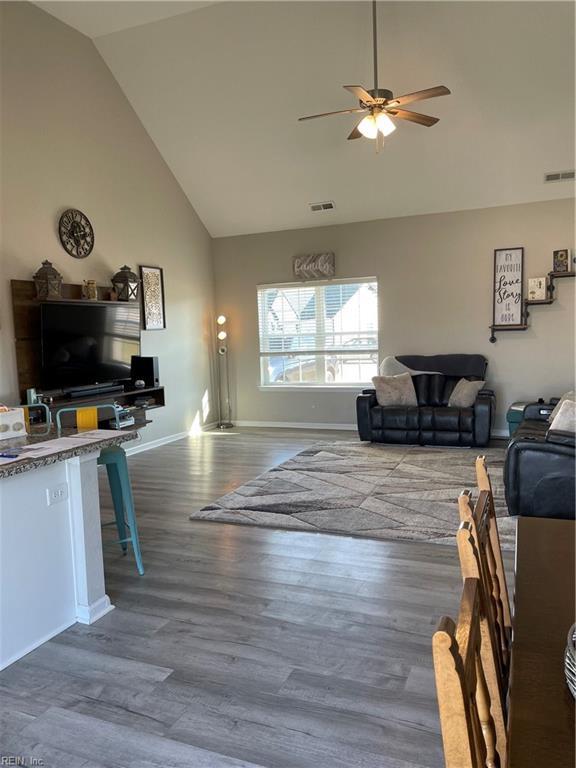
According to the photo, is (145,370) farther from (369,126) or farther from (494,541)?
(494,541)

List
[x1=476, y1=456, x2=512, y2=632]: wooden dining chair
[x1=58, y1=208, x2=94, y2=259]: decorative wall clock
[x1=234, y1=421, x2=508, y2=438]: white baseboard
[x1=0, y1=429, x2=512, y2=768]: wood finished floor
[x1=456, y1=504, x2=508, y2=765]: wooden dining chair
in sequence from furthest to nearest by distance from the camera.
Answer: [x1=234, y1=421, x2=508, y2=438]: white baseboard
[x1=58, y1=208, x2=94, y2=259]: decorative wall clock
[x1=0, y1=429, x2=512, y2=768]: wood finished floor
[x1=476, y1=456, x2=512, y2=632]: wooden dining chair
[x1=456, y1=504, x2=508, y2=765]: wooden dining chair

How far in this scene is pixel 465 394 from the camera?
643 cm

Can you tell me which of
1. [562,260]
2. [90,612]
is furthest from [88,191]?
[562,260]

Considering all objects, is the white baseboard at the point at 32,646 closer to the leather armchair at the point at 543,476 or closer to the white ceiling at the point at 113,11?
the leather armchair at the point at 543,476

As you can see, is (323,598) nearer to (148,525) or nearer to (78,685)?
(78,685)

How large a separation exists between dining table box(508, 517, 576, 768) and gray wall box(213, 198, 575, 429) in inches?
220

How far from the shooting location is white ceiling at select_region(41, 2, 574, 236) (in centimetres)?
488

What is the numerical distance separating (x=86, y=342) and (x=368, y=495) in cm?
317

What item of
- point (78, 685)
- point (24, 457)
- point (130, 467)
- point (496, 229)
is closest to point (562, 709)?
point (78, 685)

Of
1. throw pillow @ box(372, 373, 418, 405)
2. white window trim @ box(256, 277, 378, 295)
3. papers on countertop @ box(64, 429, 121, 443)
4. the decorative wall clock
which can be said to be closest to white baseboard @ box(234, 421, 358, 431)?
throw pillow @ box(372, 373, 418, 405)

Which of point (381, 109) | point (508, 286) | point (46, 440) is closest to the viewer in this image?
point (46, 440)

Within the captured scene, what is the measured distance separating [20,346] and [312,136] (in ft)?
12.7

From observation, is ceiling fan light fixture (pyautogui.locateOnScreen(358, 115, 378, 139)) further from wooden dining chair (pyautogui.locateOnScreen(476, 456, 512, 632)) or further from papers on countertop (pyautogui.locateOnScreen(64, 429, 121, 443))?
wooden dining chair (pyautogui.locateOnScreen(476, 456, 512, 632))

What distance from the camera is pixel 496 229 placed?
22.4 ft
